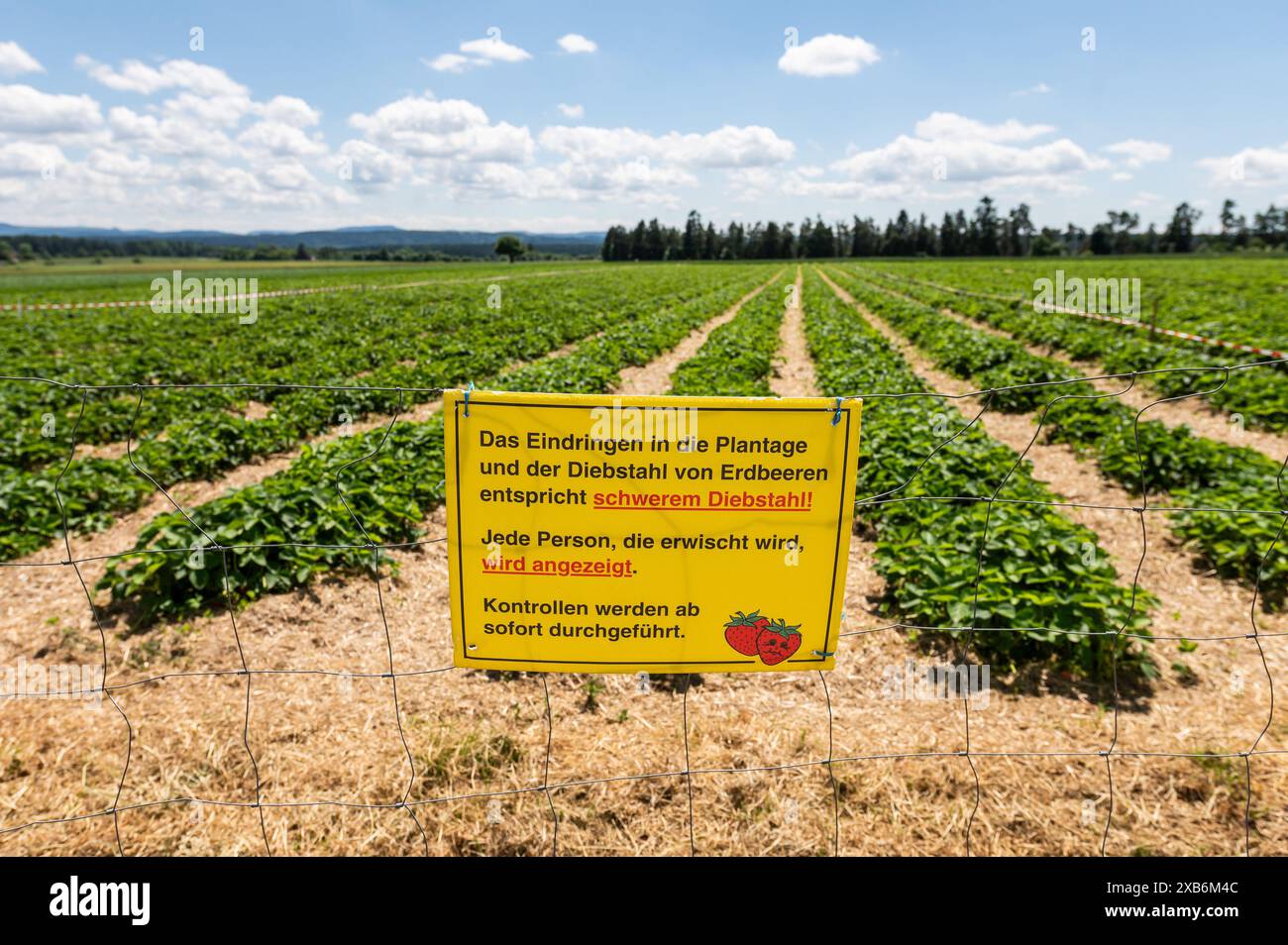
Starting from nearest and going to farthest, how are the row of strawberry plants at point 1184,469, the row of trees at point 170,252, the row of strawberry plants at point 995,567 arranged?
1. the row of strawberry plants at point 995,567
2. the row of strawberry plants at point 1184,469
3. the row of trees at point 170,252

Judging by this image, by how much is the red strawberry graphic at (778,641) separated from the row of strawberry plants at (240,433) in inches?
123

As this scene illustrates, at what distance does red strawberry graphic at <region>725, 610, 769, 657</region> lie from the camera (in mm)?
2895

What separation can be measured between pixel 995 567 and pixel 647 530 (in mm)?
3879

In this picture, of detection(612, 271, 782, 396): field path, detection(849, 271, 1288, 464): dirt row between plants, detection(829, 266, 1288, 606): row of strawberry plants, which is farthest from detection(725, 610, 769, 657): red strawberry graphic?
detection(612, 271, 782, 396): field path

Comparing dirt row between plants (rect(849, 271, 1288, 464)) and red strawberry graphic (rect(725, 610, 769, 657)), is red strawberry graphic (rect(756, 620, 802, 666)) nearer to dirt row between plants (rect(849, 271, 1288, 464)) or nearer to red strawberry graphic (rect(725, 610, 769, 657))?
red strawberry graphic (rect(725, 610, 769, 657))

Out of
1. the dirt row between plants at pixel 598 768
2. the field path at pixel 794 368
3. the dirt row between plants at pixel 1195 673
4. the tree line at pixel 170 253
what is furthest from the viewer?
the tree line at pixel 170 253

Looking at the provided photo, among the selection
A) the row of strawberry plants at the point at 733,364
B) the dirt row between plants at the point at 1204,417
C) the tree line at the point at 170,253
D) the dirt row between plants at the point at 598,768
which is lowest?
the dirt row between plants at the point at 598,768

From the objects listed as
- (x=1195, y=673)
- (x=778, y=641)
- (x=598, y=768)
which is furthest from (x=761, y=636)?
(x=1195, y=673)

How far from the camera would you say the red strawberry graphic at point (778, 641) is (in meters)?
2.91

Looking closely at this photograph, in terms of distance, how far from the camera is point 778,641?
Result: 115 inches

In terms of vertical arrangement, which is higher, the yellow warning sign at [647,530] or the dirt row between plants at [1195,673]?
the yellow warning sign at [647,530]

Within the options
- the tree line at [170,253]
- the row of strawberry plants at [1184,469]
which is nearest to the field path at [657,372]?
the row of strawberry plants at [1184,469]

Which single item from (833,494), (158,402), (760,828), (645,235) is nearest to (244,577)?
(760,828)

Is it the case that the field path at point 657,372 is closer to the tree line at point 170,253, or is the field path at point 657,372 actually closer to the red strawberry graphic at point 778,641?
the red strawberry graphic at point 778,641
